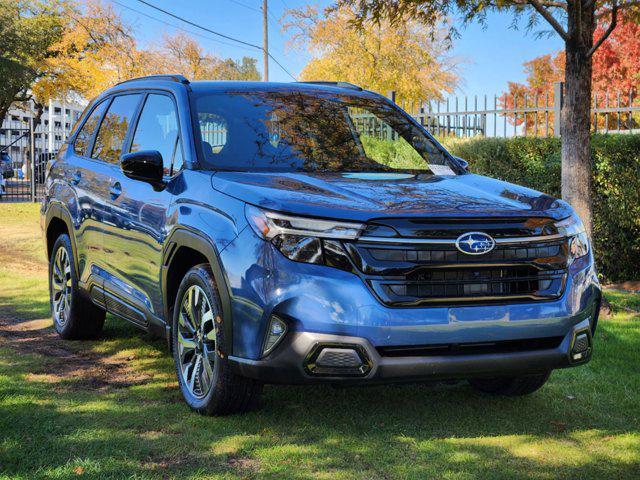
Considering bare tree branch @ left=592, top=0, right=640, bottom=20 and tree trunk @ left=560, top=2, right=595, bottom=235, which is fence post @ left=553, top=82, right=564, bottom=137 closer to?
bare tree branch @ left=592, top=0, right=640, bottom=20

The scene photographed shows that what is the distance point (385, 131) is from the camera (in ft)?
20.3

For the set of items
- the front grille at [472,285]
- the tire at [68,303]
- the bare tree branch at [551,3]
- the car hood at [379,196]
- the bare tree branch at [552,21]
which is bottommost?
the tire at [68,303]

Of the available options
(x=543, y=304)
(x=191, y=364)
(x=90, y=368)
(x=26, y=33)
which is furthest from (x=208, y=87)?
(x=26, y=33)

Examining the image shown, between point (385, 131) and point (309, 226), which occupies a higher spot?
point (385, 131)

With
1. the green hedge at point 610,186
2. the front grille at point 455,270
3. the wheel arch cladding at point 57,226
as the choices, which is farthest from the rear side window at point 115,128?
the green hedge at point 610,186

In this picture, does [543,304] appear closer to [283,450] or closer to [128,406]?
[283,450]

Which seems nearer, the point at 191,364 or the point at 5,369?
the point at 191,364

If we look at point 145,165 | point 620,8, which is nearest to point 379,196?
point 145,165

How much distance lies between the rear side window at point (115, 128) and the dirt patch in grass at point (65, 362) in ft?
4.80

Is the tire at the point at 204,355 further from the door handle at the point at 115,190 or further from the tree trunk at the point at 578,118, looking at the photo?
the tree trunk at the point at 578,118

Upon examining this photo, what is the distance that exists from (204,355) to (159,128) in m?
1.68

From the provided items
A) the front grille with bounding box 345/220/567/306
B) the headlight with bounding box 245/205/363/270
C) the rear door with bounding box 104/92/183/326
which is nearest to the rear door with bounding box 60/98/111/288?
the rear door with bounding box 104/92/183/326

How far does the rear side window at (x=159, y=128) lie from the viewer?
211 inches

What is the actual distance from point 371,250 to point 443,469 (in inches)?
41.5
